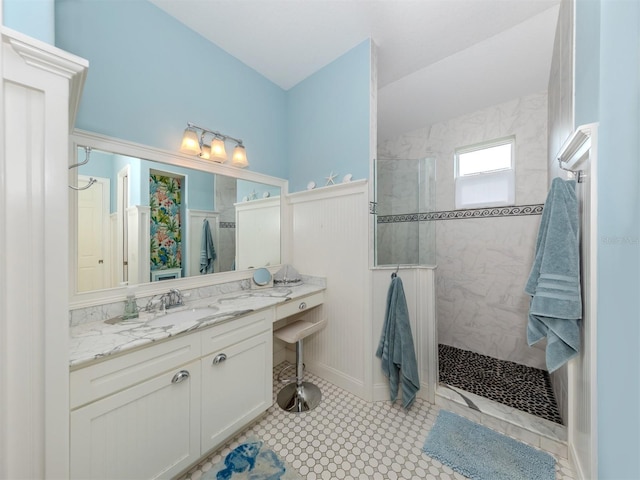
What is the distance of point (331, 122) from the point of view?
6.93ft

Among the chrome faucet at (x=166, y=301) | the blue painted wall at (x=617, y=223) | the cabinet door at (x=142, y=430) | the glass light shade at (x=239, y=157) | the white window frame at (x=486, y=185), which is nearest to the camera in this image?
the blue painted wall at (x=617, y=223)

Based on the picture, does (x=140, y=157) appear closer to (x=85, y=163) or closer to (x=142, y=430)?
(x=85, y=163)

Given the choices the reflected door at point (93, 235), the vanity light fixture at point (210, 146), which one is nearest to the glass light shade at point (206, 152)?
the vanity light fixture at point (210, 146)

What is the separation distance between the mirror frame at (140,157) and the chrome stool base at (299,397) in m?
1.04

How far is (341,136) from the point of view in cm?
204

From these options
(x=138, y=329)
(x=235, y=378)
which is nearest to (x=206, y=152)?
(x=138, y=329)

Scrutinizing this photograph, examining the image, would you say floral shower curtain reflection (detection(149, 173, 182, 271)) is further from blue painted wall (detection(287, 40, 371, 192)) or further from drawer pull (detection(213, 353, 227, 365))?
blue painted wall (detection(287, 40, 371, 192))

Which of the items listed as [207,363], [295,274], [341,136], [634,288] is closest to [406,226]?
[341,136]

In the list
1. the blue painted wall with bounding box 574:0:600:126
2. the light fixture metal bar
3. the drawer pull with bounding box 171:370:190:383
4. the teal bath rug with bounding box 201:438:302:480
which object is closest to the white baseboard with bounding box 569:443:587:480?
the teal bath rug with bounding box 201:438:302:480

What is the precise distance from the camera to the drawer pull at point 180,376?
116 centimetres

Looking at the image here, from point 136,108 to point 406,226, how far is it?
2144 mm

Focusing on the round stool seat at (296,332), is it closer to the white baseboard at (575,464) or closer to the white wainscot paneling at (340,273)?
the white wainscot paneling at (340,273)

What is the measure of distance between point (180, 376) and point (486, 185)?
10.5 ft

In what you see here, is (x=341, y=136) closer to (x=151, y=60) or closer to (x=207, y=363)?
(x=151, y=60)
